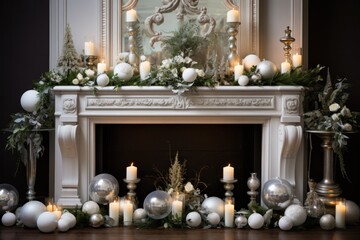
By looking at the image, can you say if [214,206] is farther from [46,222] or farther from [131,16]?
[131,16]

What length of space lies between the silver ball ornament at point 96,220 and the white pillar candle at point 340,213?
74.5 inches

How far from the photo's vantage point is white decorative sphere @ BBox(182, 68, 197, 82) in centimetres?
392

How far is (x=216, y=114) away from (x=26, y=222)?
175 cm

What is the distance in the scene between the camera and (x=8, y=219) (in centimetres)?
391

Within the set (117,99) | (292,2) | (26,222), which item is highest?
(292,2)

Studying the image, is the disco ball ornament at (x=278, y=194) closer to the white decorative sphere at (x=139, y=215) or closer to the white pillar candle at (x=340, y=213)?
the white pillar candle at (x=340, y=213)

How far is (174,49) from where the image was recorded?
423 centimetres

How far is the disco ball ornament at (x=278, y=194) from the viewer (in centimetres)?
390

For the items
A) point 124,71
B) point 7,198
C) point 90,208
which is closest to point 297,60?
point 124,71

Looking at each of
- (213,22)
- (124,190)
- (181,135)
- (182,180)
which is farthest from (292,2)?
(124,190)

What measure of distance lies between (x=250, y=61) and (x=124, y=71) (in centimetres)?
107

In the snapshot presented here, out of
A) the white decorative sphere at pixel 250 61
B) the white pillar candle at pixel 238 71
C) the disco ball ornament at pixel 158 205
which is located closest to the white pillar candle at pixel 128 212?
the disco ball ornament at pixel 158 205

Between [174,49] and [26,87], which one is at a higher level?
[174,49]

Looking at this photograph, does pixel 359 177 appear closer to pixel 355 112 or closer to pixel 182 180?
pixel 355 112
